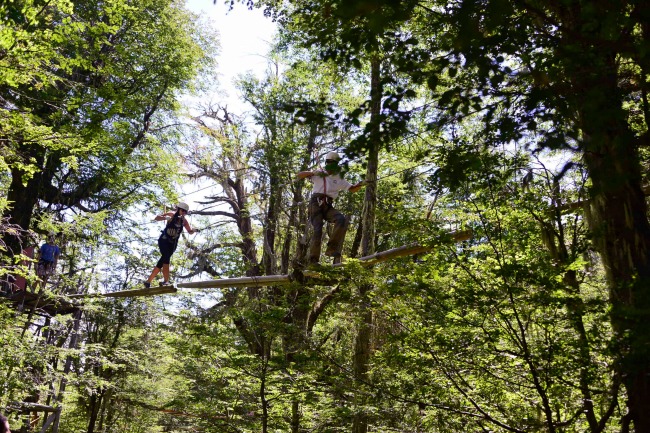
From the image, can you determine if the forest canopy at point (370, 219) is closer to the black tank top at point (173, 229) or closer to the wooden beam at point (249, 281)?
the wooden beam at point (249, 281)

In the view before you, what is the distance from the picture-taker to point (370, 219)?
25.0 feet

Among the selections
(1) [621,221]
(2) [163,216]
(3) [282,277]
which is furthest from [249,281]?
(1) [621,221]

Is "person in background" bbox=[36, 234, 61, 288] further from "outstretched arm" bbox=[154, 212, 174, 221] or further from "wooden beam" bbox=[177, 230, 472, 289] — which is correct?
"wooden beam" bbox=[177, 230, 472, 289]

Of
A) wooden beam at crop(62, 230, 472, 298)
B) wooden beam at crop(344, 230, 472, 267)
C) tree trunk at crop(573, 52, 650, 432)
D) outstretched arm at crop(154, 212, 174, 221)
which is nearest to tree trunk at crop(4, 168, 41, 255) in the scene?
wooden beam at crop(62, 230, 472, 298)

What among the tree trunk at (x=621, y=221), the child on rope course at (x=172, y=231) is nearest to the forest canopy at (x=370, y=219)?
the tree trunk at (x=621, y=221)

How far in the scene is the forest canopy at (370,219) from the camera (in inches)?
95.4

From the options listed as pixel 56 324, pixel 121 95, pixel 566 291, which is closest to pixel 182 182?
pixel 56 324

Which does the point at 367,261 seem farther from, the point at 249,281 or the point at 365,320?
the point at 365,320

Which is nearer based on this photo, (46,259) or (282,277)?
(282,277)

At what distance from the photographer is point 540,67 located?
2.53 meters

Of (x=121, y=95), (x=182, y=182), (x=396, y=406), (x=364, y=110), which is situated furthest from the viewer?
(x=182, y=182)

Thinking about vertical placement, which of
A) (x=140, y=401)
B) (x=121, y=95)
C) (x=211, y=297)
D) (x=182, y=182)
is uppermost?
(x=182, y=182)

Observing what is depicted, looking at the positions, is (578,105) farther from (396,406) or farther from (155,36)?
(155,36)

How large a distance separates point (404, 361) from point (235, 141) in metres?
8.86
